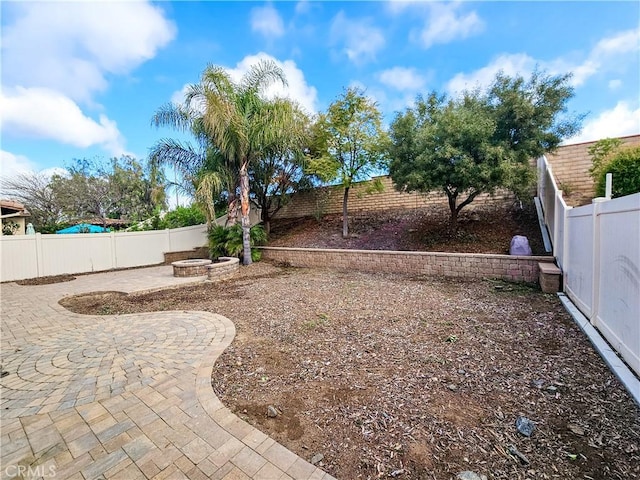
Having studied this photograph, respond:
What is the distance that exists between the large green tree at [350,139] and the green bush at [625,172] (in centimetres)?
560

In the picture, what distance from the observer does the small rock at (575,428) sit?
1.88 meters

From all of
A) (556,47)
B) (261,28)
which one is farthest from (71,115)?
(556,47)

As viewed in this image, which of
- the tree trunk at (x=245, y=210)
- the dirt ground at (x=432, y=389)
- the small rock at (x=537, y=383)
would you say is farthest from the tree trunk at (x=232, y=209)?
the small rock at (x=537, y=383)

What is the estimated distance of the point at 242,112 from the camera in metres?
8.97

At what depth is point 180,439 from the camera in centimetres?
191

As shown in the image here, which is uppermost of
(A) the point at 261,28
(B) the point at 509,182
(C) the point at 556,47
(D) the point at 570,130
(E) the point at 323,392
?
(A) the point at 261,28

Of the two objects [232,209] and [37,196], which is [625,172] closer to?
[232,209]

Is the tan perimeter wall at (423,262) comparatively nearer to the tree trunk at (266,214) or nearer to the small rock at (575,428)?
the tree trunk at (266,214)

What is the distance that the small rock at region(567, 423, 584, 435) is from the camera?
6.16 ft

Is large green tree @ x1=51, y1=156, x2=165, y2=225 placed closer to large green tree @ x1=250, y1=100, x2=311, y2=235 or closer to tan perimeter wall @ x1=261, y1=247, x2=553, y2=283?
large green tree @ x1=250, y1=100, x2=311, y2=235

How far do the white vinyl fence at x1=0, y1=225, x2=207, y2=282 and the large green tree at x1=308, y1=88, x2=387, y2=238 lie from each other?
671 centimetres

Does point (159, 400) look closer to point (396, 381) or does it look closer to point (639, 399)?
point (396, 381)

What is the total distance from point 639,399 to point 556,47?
7818 mm

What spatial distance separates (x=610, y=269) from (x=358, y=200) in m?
10.0
